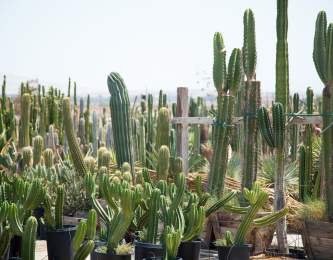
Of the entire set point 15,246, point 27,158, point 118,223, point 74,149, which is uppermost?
point 74,149

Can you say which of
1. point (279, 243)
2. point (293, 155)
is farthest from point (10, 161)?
point (279, 243)

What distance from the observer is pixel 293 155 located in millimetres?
11703

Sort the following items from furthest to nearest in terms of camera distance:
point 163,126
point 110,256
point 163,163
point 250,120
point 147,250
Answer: point 163,126
point 163,163
point 250,120
point 147,250
point 110,256

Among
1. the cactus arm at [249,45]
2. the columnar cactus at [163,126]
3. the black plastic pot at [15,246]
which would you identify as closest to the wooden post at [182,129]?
the columnar cactus at [163,126]

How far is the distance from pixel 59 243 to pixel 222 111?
2.79 m

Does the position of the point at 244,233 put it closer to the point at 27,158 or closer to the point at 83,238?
the point at 83,238

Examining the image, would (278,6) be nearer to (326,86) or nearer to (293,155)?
(326,86)

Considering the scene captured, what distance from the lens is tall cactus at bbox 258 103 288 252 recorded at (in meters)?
7.44

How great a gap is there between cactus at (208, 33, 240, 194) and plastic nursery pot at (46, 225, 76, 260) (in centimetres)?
216

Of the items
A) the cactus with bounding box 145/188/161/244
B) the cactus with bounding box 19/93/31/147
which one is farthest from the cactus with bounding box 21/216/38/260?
the cactus with bounding box 19/93/31/147

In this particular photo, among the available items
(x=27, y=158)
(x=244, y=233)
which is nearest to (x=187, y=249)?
(x=244, y=233)

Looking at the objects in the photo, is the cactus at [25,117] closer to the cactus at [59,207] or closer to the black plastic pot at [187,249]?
the cactus at [59,207]

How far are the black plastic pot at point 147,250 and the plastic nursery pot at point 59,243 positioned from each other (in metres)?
1.03

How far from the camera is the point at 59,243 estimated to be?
6879 millimetres
